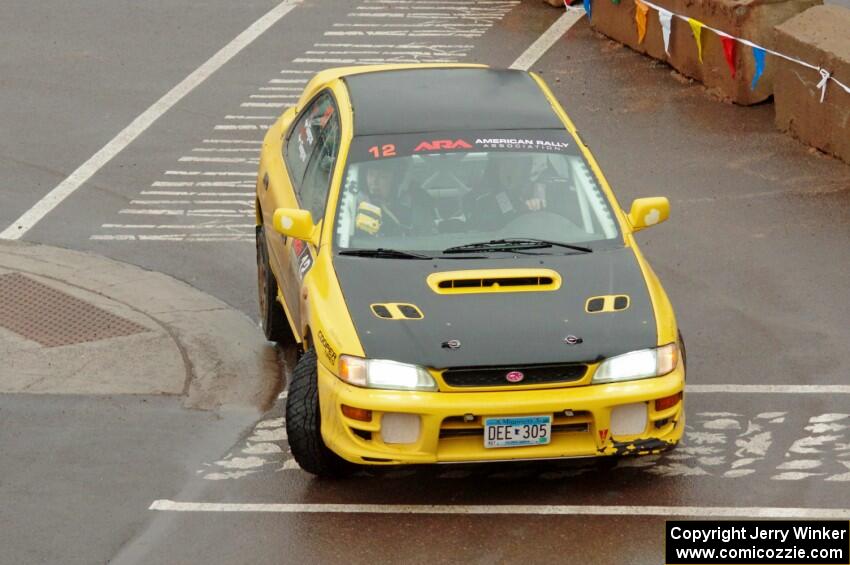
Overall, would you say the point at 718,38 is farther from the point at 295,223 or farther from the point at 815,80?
the point at 295,223

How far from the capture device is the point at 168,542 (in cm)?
834

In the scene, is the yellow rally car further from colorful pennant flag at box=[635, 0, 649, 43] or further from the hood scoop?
colorful pennant flag at box=[635, 0, 649, 43]

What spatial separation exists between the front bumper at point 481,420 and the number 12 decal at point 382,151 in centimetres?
184

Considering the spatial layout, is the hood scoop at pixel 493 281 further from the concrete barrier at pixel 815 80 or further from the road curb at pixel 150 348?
the concrete barrier at pixel 815 80

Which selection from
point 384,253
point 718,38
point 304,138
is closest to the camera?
point 384,253

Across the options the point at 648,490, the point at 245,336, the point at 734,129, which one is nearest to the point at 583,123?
the point at 734,129

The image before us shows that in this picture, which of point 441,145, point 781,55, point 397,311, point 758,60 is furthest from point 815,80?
point 397,311

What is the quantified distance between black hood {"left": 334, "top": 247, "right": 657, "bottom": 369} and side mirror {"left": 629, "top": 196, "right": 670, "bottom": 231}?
0.47 m

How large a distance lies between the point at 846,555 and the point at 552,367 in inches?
64.6

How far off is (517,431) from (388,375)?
68 cm

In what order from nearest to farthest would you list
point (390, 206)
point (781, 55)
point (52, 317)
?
point (390, 206) < point (52, 317) < point (781, 55)

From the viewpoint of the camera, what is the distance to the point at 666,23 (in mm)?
17797

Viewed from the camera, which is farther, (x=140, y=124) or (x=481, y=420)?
(x=140, y=124)

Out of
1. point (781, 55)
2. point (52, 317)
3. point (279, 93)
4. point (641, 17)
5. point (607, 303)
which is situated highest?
point (607, 303)
